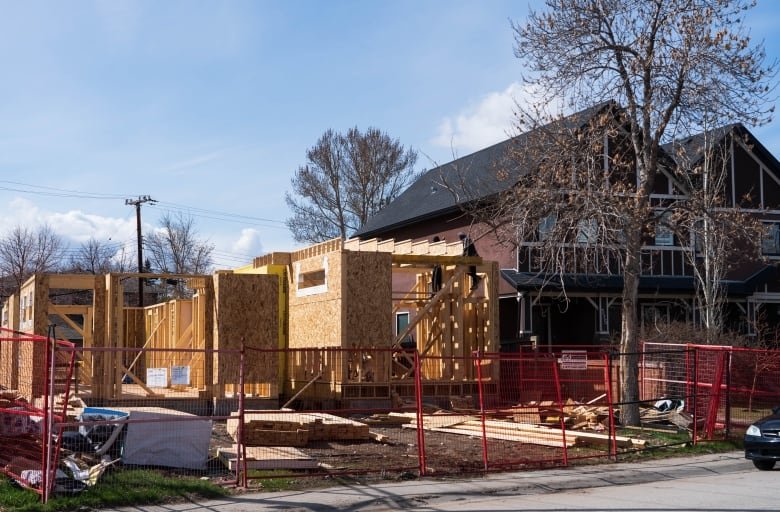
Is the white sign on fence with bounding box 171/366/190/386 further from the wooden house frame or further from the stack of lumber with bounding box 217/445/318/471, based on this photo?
the wooden house frame

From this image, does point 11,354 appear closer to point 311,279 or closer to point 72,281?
point 72,281

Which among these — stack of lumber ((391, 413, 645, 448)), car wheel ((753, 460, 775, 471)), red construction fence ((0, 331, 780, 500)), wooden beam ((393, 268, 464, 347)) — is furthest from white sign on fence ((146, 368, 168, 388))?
car wheel ((753, 460, 775, 471))

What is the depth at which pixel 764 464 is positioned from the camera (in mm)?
14789

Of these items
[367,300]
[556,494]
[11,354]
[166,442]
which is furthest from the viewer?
[367,300]

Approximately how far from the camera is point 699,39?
703 inches

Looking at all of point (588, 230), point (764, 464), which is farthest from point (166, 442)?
point (588, 230)

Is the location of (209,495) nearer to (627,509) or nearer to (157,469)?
(157,469)

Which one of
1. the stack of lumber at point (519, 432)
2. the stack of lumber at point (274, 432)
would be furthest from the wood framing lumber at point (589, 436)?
the stack of lumber at point (274, 432)

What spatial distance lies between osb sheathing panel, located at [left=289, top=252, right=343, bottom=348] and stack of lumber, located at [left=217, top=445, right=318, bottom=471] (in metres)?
7.92

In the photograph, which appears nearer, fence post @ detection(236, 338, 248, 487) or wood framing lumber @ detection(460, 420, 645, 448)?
fence post @ detection(236, 338, 248, 487)

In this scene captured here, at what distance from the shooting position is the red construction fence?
1268cm

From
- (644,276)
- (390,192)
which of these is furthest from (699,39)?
(390,192)

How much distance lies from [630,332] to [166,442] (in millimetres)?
10003

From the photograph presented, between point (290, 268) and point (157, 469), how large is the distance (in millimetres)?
12170
